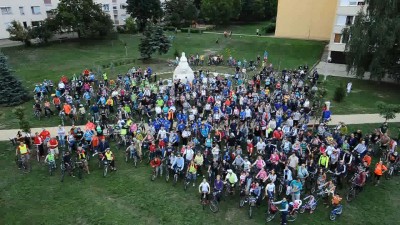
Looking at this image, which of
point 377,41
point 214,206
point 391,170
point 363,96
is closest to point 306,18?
point 377,41

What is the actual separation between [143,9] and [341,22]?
33.9 metres

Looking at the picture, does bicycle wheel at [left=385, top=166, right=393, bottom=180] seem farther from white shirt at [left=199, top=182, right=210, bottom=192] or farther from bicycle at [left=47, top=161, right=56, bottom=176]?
bicycle at [left=47, top=161, right=56, bottom=176]

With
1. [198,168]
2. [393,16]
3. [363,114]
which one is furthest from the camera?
[393,16]

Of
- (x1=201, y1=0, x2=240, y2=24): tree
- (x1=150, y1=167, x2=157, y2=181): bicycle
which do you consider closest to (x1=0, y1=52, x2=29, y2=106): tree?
(x1=150, y1=167, x2=157, y2=181): bicycle

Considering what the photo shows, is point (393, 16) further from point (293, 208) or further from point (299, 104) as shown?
point (293, 208)

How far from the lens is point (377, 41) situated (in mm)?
29922

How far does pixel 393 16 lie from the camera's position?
2958 centimetres

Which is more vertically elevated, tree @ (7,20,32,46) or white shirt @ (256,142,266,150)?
tree @ (7,20,32,46)

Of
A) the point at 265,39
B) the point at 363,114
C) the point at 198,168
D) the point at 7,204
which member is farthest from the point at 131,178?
the point at 265,39

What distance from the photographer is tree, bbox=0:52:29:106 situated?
86.9ft

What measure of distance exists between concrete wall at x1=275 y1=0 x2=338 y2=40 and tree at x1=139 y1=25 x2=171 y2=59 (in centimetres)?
2346

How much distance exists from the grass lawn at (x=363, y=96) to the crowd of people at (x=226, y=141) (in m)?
3.19

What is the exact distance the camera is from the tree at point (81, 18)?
1873 inches

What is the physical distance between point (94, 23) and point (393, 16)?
38.3 meters
